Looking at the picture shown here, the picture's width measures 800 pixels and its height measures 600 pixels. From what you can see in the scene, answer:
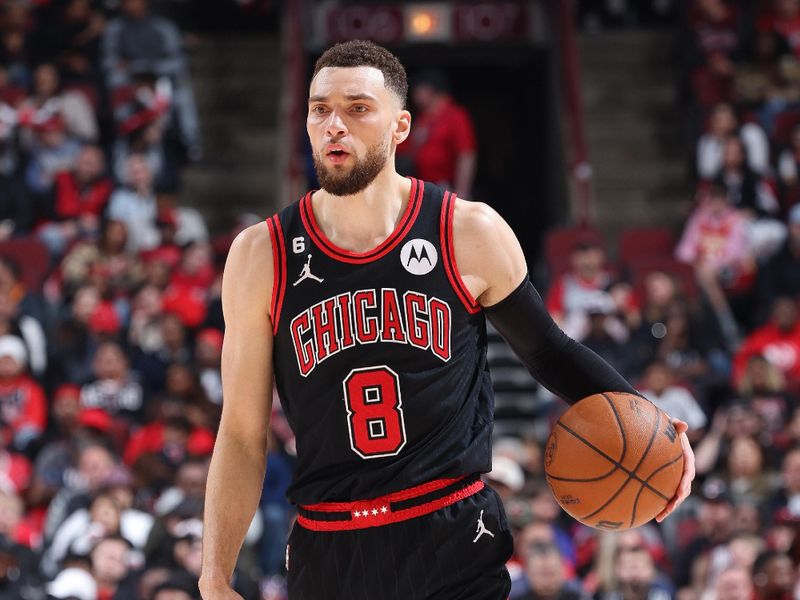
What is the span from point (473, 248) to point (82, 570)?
4519 mm

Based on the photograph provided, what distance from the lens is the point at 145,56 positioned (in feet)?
37.9

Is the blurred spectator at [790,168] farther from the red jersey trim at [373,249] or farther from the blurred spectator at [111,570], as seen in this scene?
the red jersey trim at [373,249]

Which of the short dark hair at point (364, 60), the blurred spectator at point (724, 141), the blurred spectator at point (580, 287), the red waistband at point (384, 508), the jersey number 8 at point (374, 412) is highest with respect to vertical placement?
the short dark hair at point (364, 60)

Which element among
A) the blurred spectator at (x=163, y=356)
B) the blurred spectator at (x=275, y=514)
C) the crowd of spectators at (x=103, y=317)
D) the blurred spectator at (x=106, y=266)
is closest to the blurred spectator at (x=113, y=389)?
the crowd of spectators at (x=103, y=317)

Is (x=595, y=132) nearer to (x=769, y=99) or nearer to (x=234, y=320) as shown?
(x=769, y=99)

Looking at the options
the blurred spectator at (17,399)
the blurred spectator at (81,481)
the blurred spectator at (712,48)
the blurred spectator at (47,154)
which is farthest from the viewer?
the blurred spectator at (712,48)

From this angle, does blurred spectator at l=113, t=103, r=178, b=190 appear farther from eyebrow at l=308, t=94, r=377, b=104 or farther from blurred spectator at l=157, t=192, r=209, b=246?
eyebrow at l=308, t=94, r=377, b=104

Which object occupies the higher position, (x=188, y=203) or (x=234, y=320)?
(x=234, y=320)

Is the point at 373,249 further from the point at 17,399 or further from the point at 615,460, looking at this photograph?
the point at 17,399

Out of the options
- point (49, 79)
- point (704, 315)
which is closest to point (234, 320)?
point (704, 315)

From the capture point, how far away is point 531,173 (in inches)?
537

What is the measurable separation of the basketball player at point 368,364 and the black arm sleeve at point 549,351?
0.01 meters

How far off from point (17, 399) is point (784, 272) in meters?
5.12

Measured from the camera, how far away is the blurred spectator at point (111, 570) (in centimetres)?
717
